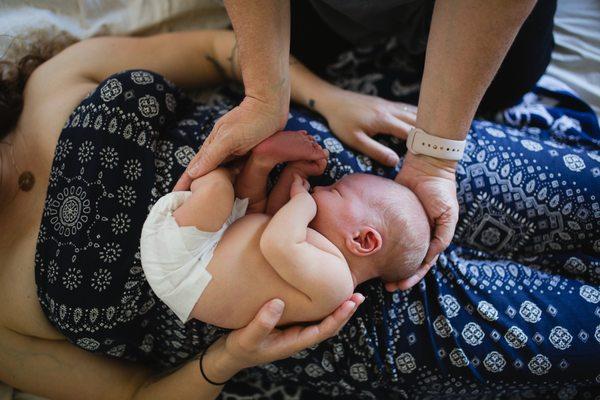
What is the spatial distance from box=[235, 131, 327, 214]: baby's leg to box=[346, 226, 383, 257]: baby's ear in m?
0.18

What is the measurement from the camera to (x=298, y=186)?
989 millimetres

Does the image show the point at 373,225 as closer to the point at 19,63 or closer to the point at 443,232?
the point at 443,232

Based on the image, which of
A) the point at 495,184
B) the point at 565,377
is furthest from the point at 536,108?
the point at 565,377

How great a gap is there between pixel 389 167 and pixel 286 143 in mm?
287

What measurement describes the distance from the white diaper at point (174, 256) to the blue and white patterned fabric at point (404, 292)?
0.43 feet

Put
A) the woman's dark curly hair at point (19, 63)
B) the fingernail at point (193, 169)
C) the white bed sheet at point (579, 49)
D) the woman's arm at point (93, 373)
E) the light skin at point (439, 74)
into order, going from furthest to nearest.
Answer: the white bed sheet at point (579, 49), the woman's dark curly hair at point (19, 63), the woman's arm at point (93, 373), the fingernail at point (193, 169), the light skin at point (439, 74)

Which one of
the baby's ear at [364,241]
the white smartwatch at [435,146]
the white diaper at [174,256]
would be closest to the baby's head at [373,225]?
the baby's ear at [364,241]

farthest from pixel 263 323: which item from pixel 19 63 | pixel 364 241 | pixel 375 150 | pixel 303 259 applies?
pixel 19 63

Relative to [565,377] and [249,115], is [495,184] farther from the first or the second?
[249,115]

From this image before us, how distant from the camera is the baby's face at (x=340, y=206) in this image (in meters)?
0.96

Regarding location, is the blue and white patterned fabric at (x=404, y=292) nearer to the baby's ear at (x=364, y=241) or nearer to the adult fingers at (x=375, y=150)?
the adult fingers at (x=375, y=150)

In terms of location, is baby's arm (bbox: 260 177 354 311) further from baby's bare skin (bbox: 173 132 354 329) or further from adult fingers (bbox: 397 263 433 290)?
adult fingers (bbox: 397 263 433 290)

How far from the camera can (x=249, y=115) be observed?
0.93m

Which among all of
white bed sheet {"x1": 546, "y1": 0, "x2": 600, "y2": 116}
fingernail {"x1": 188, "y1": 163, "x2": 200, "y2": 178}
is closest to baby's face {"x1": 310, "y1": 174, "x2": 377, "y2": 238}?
fingernail {"x1": 188, "y1": 163, "x2": 200, "y2": 178}
